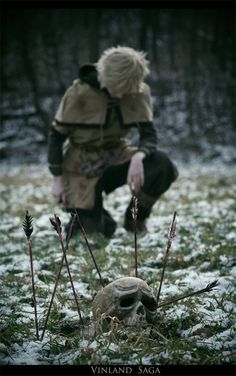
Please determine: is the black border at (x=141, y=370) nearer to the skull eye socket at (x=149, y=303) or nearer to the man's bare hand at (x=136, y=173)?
the skull eye socket at (x=149, y=303)

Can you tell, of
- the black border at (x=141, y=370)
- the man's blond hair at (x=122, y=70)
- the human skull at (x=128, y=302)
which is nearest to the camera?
the black border at (x=141, y=370)

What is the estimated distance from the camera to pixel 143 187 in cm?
516

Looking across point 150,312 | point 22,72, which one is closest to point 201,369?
point 150,312

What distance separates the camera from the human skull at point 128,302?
8.83 ft

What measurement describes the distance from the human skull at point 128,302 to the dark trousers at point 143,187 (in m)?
2.38

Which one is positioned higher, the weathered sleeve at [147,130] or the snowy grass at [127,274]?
the weathered sleeve at [147,130]

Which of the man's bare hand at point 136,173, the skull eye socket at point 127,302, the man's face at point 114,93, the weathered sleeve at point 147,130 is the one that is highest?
the man's face at point 114,93

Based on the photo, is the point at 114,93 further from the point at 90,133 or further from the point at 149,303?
the point at 149,303

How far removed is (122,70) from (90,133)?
892mm

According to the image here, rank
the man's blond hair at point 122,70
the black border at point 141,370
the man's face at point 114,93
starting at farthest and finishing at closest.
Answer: the man's face at point 114,93
the man's blond hair at point 122,70
the black border at point 141,370

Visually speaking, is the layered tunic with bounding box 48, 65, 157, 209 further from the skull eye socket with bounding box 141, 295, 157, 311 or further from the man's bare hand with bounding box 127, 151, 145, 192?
the skull eye socket with bounding box 141, 295, 157, 311

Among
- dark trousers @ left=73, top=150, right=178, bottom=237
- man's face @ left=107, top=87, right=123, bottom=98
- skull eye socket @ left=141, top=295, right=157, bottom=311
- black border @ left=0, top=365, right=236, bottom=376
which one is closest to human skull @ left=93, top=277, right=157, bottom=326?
skull eye socket @ left=141, top=295, right=157, bottom=311

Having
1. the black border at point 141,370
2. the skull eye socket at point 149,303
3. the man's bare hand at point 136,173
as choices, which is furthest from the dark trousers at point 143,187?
the black border at point 141,370

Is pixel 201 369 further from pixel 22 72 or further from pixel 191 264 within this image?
pixel 22 72
